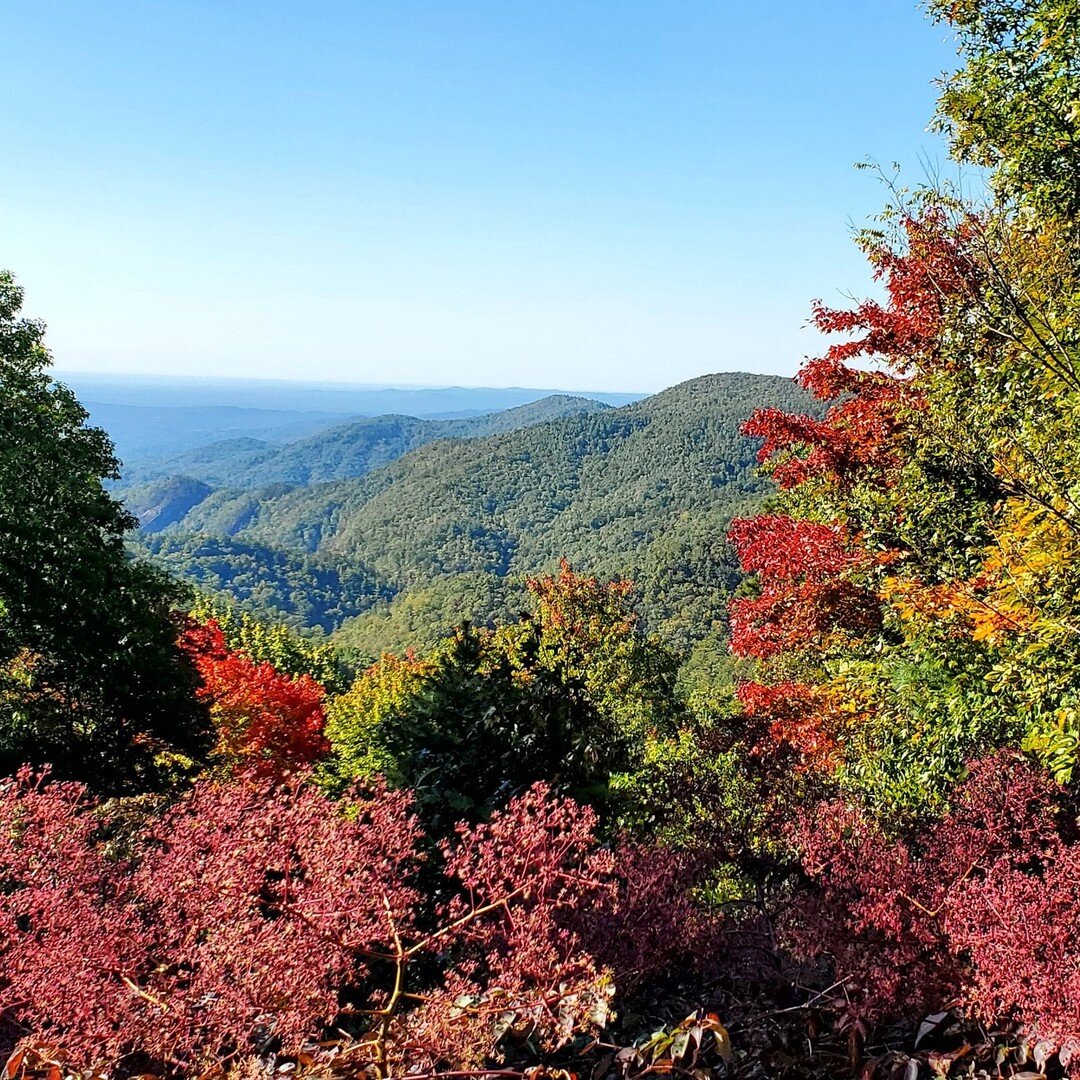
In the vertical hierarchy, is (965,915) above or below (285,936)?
below

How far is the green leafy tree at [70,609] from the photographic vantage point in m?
10.5

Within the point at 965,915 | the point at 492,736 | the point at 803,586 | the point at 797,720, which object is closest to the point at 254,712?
the point at 492,736

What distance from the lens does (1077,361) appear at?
429 centimetres

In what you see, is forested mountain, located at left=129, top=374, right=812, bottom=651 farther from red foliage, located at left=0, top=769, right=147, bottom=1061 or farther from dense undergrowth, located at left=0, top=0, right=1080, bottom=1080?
red foliage, located at left=0, top=769, right=147, bottom=1061

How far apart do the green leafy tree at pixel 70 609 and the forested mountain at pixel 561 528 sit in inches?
2561

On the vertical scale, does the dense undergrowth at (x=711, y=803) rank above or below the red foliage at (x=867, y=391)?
below

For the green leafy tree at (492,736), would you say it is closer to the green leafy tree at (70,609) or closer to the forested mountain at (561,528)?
the green leafy tree at (70,609)

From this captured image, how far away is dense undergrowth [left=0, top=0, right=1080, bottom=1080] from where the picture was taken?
2.06 metres

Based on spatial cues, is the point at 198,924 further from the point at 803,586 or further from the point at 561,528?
the point at 561,528

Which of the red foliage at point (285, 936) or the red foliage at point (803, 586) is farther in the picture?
the red foliage at point (803, 586)

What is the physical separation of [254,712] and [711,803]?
10.6 m

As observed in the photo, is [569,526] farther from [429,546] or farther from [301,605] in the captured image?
[301,605]

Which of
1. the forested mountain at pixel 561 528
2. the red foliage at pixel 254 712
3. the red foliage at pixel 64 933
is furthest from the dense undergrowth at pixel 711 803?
the forested mountain at pixel 561 528

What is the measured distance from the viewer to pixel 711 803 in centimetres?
608
